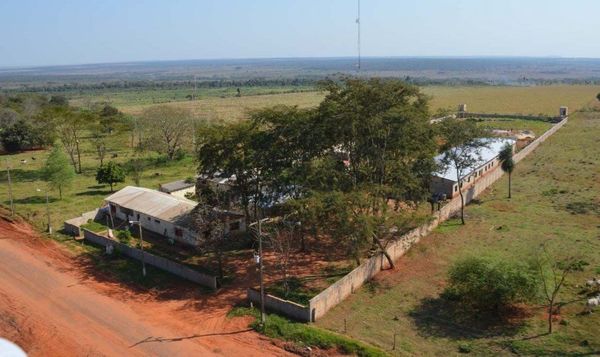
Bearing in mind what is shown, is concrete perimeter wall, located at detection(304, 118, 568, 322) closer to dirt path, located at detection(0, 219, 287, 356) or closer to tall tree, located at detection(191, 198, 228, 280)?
dirt path, located at detection(0, 219, 287, 356)

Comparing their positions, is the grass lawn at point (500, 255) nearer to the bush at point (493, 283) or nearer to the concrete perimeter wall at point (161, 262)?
the bush at point (493, 283)

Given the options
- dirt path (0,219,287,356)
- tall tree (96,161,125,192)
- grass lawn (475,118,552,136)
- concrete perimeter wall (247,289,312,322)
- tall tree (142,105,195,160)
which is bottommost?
dirt path (0,219,287,356)

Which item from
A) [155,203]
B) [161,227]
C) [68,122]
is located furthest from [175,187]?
[68,122]

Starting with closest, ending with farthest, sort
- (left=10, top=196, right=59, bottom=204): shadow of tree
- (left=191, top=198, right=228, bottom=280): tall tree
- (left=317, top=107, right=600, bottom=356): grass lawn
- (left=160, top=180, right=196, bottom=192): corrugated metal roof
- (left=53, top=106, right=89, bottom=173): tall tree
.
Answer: (left=317, top=107, right=600, bottom=356): grass lawn < (left=191, top=198, right=228, bottom=280): tall tree < (left=160, top=180, right=196, bottom=192): corrugated metal roof < (left=10, top=196, right=59, bottom=204): shadow of tree < (left=53, top=106, right=89, bottom=173): tall tree

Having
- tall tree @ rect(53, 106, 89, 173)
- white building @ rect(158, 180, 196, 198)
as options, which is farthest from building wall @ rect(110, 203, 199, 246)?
tall tree @ rect(53, 106, 89, 173)

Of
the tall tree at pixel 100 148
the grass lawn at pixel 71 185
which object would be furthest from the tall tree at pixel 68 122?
the grass lawn at pixel 71 185

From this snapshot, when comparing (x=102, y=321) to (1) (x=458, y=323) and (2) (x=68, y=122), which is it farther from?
(2) (x=68, y=122)

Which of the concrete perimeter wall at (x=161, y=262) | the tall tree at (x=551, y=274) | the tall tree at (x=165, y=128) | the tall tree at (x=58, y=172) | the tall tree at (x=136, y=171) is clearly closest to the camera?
the tall tree at (x=551, y=274)
